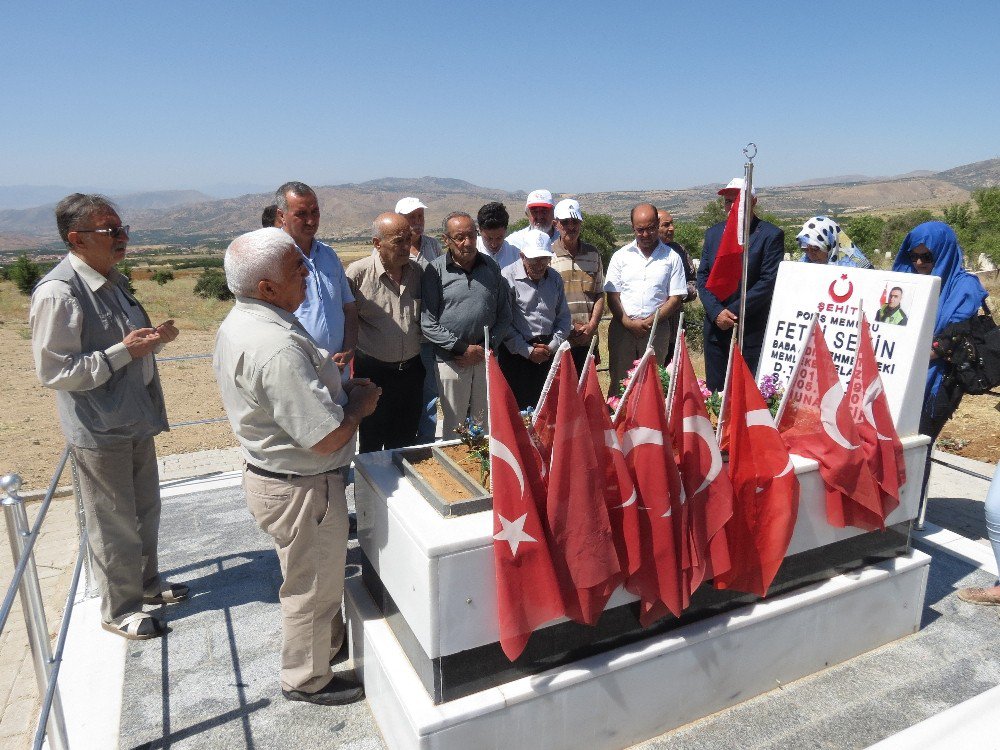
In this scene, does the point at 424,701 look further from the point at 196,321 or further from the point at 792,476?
the point at 196,321

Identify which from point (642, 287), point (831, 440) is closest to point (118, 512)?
point (831, 440)

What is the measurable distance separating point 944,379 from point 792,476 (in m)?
2.14

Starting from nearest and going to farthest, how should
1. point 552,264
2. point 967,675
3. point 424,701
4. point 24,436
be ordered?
point 424,701, point 967,675, point 552,264, point 24,436

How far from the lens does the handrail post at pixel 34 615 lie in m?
2.75

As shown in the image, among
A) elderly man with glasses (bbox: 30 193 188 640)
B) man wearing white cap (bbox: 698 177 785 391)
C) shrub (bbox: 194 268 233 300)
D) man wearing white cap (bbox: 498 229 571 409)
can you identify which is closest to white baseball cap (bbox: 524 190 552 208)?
man wearing white cap (bbox: 498 229 571 409)

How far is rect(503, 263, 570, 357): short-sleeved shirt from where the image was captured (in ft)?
16.5

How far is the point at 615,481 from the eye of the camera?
111 inches

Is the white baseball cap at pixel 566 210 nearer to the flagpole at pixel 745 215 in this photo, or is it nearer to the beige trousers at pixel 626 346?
the beige trousers at pixel 626 346

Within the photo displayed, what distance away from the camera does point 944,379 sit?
456 cm

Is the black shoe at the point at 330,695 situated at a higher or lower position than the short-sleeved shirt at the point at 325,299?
lower

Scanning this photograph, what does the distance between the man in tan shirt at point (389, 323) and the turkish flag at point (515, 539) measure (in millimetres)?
2045

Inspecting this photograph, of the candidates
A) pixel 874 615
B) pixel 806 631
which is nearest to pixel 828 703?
pixel 806 631

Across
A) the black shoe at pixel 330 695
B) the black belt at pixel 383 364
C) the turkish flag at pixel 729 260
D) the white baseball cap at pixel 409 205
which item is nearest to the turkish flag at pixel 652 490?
the black shoe at pixel 330 695

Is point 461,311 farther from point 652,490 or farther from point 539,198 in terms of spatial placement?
point 652,490
